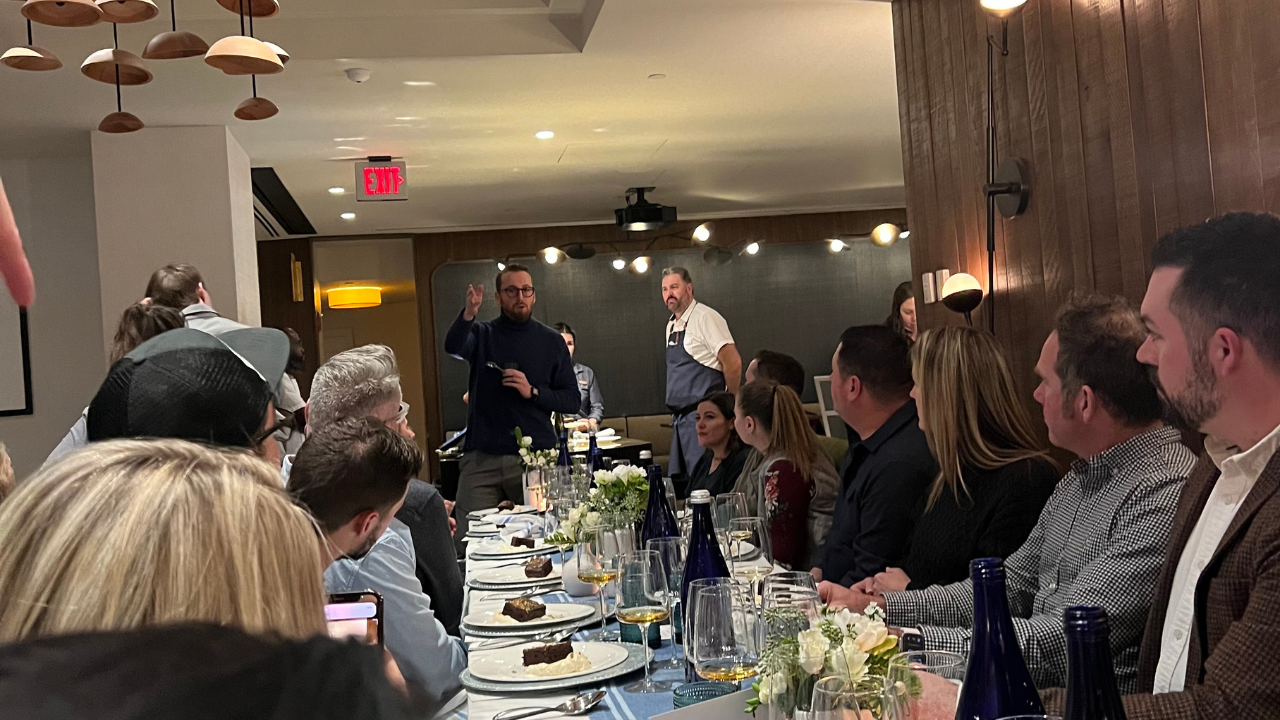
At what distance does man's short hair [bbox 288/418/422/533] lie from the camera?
2174 millimetres

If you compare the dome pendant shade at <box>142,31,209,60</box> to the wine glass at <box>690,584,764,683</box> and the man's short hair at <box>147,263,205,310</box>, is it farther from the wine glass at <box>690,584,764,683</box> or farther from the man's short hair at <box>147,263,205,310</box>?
the wine glass at <box>690,584,764,683</box>

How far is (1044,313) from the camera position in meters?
3.89

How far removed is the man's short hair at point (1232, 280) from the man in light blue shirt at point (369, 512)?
1.41m

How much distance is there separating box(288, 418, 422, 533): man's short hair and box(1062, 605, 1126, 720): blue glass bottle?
145 centimetres

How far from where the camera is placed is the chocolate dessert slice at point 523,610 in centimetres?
257

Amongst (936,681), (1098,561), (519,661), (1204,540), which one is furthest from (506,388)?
(936,681)

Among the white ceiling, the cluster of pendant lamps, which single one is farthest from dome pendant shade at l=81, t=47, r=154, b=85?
the white ceiling

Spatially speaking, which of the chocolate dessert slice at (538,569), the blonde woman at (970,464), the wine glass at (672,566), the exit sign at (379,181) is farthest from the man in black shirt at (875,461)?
the exit sign at (379,181)

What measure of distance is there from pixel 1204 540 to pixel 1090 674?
34.6 inches

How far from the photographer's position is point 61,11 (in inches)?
128

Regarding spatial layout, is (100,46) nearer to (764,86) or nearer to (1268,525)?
(764,86)

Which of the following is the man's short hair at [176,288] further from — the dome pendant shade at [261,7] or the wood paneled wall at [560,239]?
the wood paneled wall at [560,239]

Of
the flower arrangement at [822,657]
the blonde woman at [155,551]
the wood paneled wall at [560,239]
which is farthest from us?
the wood paneled wall at [560,239]

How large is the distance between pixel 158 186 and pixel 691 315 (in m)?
3.53
